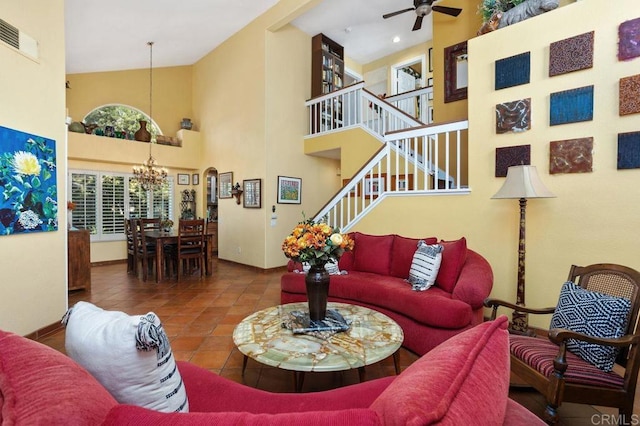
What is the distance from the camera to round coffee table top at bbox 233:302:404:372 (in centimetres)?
160

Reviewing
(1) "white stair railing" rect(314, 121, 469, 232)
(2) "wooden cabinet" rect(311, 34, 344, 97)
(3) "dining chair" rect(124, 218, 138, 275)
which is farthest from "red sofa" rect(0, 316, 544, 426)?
(2) "wooden cabinet" rect(311, 34, 344, 97)

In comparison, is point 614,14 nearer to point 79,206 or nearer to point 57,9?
point 57,9

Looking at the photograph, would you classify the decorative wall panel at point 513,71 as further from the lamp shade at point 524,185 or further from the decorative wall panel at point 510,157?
the lamp shade at point 524,185

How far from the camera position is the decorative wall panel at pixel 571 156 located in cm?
261

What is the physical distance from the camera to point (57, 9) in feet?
9.97

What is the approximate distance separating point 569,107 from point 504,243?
4.47 feet

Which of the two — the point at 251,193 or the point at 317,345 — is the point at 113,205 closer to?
the point at 251,193

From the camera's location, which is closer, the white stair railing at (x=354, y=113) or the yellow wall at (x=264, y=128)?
the white stair railing at (x=354, y=113)

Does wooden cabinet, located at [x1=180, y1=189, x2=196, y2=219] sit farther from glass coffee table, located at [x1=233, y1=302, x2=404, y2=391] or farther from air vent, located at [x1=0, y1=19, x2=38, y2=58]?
glass coffee table, located at [x1=233, y1=302, x2=404, y2=391]

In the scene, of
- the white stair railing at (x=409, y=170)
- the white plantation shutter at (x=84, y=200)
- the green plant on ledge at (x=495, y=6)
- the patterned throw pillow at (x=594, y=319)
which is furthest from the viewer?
the white plantation shutter at (x=84, y=200)

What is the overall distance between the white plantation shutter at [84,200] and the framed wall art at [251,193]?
3314 mm

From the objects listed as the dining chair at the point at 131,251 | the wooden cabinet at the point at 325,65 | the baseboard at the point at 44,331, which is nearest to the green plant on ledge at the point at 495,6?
the wooden cabinet at the point at 325,65

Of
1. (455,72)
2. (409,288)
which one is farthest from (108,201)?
(455,72)

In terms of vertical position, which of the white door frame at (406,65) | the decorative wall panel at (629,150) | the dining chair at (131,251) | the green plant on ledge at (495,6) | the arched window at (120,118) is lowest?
the dining chair at (131,251)
